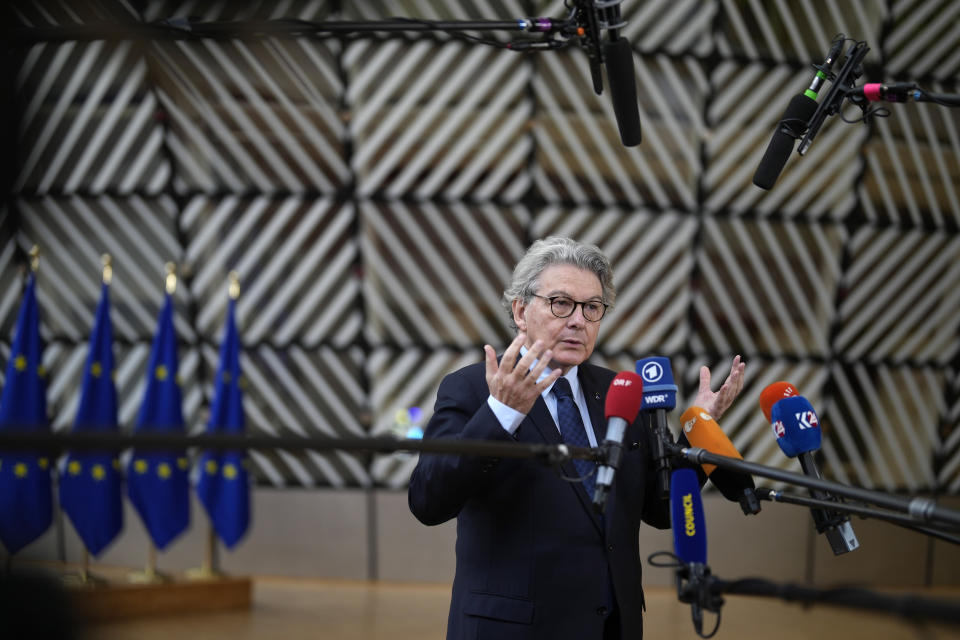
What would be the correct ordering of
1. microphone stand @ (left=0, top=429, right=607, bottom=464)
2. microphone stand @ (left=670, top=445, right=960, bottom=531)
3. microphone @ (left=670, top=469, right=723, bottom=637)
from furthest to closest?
microphone @ (left=670, top=469, right=723, bottom=637) < microphone stand @ (left=670, top=445, right=960, bottom=531) < microphone stand @ (left=0, top=429, right=607, bottom=464)

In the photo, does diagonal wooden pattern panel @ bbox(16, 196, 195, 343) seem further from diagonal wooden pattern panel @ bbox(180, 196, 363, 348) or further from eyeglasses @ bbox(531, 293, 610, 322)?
eyeglasses @ bbox(531, 293, 610, 322)

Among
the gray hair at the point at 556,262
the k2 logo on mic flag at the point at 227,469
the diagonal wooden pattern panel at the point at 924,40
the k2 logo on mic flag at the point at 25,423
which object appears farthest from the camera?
the diagonal wooden pattern panel at the point at 924,40

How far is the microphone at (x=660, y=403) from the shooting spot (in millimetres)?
2078

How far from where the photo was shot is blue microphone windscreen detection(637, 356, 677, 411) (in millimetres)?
2178

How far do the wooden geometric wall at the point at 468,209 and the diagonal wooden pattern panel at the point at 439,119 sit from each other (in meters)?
0.02

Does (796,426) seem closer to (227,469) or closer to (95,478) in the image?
(227,469)

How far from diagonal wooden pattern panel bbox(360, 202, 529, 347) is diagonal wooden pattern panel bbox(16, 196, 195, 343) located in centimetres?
175

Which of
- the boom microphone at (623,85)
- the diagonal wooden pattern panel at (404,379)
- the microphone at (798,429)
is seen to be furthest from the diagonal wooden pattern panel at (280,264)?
the microphone at (798,429)

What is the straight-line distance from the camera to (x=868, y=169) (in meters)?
8.22

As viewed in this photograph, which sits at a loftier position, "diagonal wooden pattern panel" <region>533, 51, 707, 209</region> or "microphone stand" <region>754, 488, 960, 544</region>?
"diagonal wooden pattern panel" <region>533, 51, 707, 209</region>

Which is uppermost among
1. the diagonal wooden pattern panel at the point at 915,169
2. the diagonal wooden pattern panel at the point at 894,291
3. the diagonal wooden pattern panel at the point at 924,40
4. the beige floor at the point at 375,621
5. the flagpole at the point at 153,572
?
the diagonal wooden pattern panel at the point at 924,40

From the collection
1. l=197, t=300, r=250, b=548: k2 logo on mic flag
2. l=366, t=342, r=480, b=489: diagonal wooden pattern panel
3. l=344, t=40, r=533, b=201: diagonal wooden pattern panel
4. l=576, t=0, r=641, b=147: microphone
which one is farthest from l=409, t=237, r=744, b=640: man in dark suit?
l=366, t=342, r=480, b=489: diagonal wooden pattern panel

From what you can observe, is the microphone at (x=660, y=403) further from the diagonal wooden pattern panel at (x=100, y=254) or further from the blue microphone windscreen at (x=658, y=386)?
the diagonal wooden pattern panel at (x=100, y=254)

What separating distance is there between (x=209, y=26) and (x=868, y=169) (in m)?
7.17
